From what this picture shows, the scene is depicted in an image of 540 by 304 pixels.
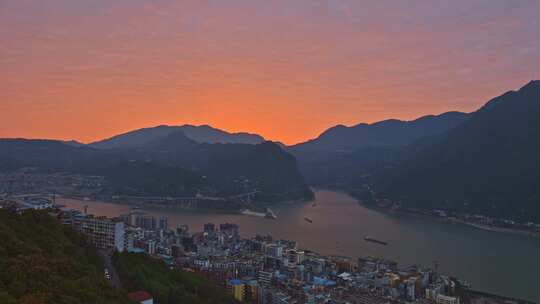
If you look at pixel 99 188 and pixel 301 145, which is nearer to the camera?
pixel 99 188

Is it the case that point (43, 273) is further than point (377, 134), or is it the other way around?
point (377, 134)

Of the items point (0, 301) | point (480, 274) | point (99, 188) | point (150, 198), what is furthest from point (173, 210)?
point (0, 301)

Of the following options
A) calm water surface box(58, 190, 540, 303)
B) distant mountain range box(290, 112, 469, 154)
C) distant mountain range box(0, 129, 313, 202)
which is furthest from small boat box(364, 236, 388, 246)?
distant mountain range box(290, 112, 469, 154)

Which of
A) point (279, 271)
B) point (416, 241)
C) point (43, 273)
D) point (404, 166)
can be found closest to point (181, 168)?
point (404, 166)

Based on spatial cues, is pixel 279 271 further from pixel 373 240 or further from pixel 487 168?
pixel 487 168

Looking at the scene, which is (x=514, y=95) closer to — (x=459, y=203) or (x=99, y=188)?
(x=459, y=203)

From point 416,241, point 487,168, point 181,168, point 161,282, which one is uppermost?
point 487,168
